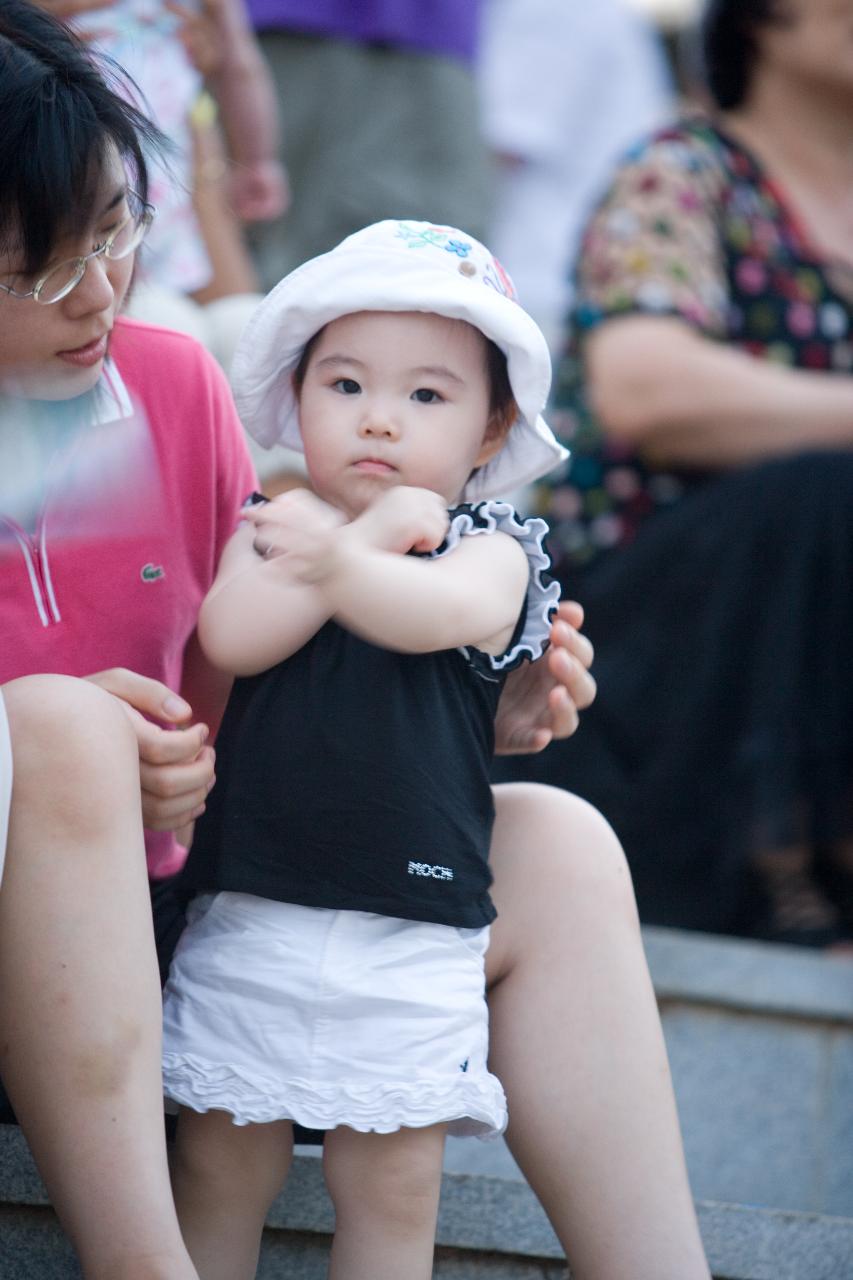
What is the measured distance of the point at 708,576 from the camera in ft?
8.41

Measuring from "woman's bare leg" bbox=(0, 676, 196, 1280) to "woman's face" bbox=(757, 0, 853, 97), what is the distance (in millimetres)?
1974

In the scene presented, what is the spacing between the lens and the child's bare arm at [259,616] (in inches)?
55.7

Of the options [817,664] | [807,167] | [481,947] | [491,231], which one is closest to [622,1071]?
[481,947]

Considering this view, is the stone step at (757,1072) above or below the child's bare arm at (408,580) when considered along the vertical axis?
below

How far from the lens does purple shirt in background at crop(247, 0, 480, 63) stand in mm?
3199

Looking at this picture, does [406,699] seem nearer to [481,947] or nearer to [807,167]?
[481,947]

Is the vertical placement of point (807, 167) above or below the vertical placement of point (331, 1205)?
above

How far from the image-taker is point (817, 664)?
8.12 feet

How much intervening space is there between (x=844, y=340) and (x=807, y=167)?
0.32 metres

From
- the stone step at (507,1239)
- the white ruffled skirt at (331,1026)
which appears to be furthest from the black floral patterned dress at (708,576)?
the white ruffled skirt at (331,1026)

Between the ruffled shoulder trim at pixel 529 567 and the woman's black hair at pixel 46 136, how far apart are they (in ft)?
1.29

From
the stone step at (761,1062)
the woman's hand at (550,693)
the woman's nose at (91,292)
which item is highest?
the woman's nose at (91,292)

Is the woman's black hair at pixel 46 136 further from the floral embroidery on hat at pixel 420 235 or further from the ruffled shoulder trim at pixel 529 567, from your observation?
the ruffled shoulder trim at pixel 529 567

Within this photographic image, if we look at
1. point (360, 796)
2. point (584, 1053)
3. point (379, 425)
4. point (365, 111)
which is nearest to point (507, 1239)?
point (584, 1053)
